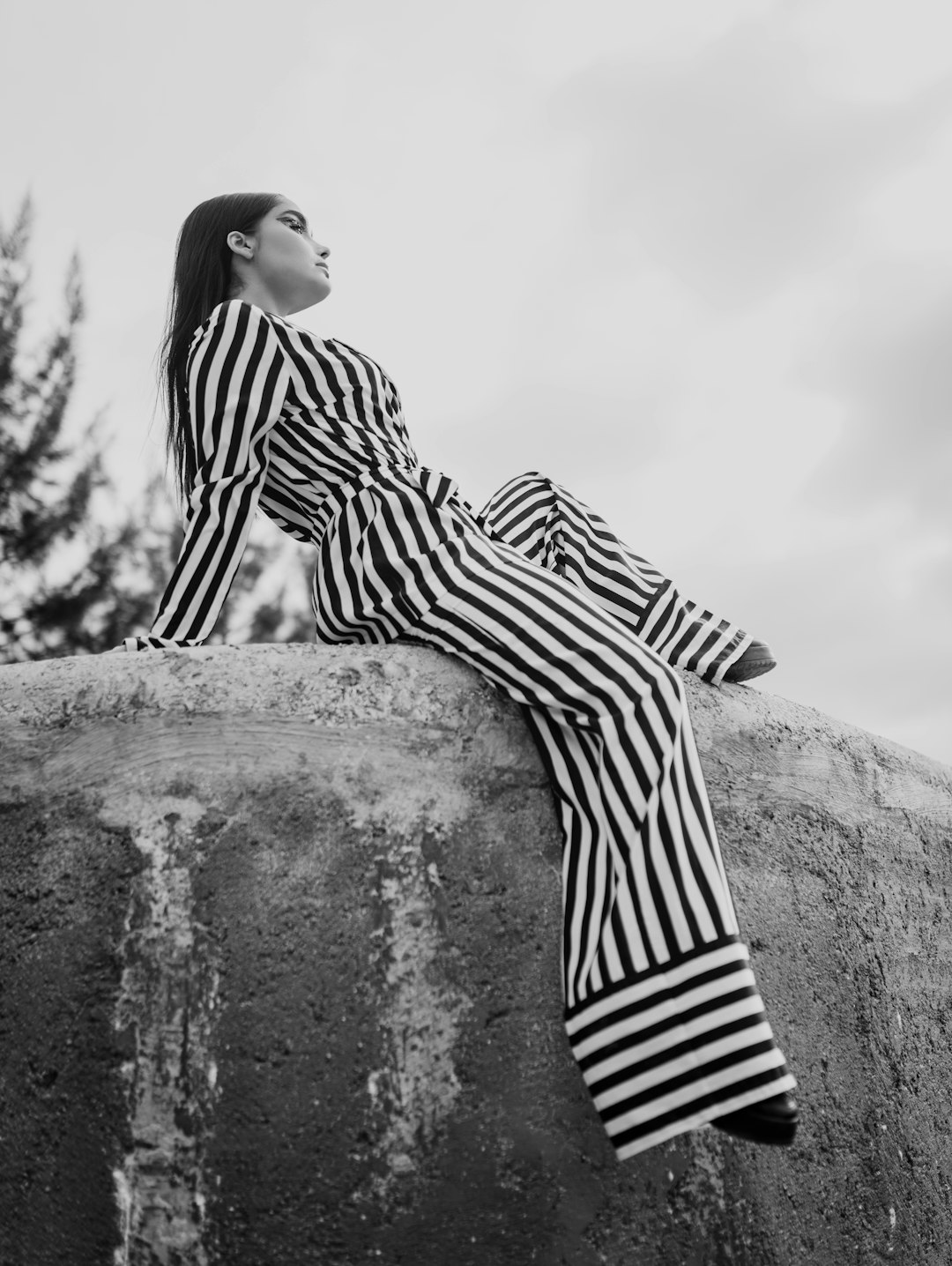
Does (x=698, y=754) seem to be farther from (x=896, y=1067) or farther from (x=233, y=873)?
(x=233, y=873)

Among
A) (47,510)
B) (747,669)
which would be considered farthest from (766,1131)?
(47,510)

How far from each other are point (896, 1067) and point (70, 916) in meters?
1.44

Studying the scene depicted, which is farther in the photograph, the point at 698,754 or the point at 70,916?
the point at 698,754

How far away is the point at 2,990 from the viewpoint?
6.22 ft

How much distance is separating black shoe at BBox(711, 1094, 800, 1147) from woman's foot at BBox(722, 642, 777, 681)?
2.94 ft

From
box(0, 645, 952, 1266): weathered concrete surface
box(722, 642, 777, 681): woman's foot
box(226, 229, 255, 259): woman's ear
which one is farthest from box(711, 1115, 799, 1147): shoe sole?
box(226, 229, 255, 259): woman's ear

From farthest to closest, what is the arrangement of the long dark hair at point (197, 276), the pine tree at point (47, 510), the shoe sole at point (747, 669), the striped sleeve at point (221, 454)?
the pine tree at point (47, 510)
the long dark hair at point (197, 276)
the shoe sole at point (747, 669)
the striped sleeve at point (221, 454)

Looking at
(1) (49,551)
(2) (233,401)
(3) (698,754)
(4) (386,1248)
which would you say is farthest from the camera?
(1) (49,551)

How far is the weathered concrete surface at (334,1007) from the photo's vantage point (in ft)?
5.85

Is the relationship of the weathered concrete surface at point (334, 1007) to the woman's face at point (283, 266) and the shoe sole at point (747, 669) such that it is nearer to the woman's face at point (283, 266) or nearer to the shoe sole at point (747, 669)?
the shoe sole at point (747, 669)

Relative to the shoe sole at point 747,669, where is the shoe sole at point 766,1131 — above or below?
below

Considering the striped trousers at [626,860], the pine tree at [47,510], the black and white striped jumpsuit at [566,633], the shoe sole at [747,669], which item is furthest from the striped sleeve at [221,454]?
the pine tree at [47,510]

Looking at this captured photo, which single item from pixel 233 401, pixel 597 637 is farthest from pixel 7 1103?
pixel 233 401

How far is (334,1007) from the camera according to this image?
72.0 inches
